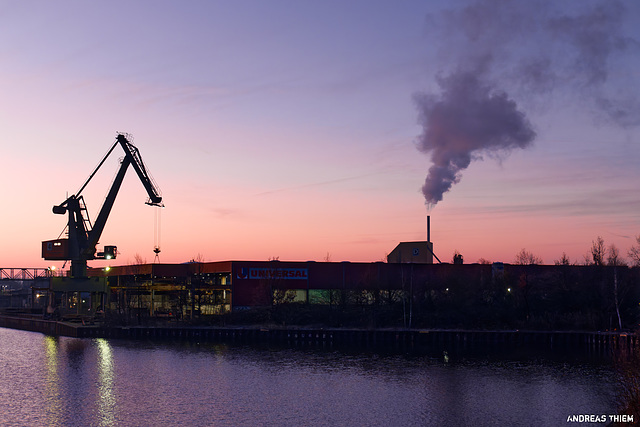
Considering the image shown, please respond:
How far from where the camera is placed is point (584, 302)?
302 ft

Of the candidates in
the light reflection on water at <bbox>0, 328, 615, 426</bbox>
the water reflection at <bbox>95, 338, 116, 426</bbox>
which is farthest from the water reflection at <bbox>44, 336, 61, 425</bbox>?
the water reflection at <bbox>95, 338, 116, 426</bbox>

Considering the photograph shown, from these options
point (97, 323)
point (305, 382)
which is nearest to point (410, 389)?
point (305, 382)

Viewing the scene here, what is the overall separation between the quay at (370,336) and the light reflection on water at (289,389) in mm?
10971

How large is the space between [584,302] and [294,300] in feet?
139

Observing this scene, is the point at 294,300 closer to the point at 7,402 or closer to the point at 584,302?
the point at 584,302

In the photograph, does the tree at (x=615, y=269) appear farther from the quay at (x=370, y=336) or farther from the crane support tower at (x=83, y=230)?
the crane support tower at (x=83, y=230)

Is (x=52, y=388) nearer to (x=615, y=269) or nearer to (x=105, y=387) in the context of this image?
(x=105, y=387)

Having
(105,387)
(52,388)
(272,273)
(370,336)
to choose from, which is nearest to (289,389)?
(105,387)

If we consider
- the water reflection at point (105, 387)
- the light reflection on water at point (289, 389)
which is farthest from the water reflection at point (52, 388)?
the water reflection at point (105, 387)

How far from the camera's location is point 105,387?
51656mm

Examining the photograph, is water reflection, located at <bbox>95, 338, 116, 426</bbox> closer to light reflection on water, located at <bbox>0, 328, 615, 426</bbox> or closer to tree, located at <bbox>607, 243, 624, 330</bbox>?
light reflection on water, located at <bbox>0, 328, 615, 426</bbox>

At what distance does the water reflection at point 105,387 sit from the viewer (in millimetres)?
41531

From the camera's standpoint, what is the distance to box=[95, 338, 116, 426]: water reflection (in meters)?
41.5

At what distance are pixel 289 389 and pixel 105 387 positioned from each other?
1478 centimetres
